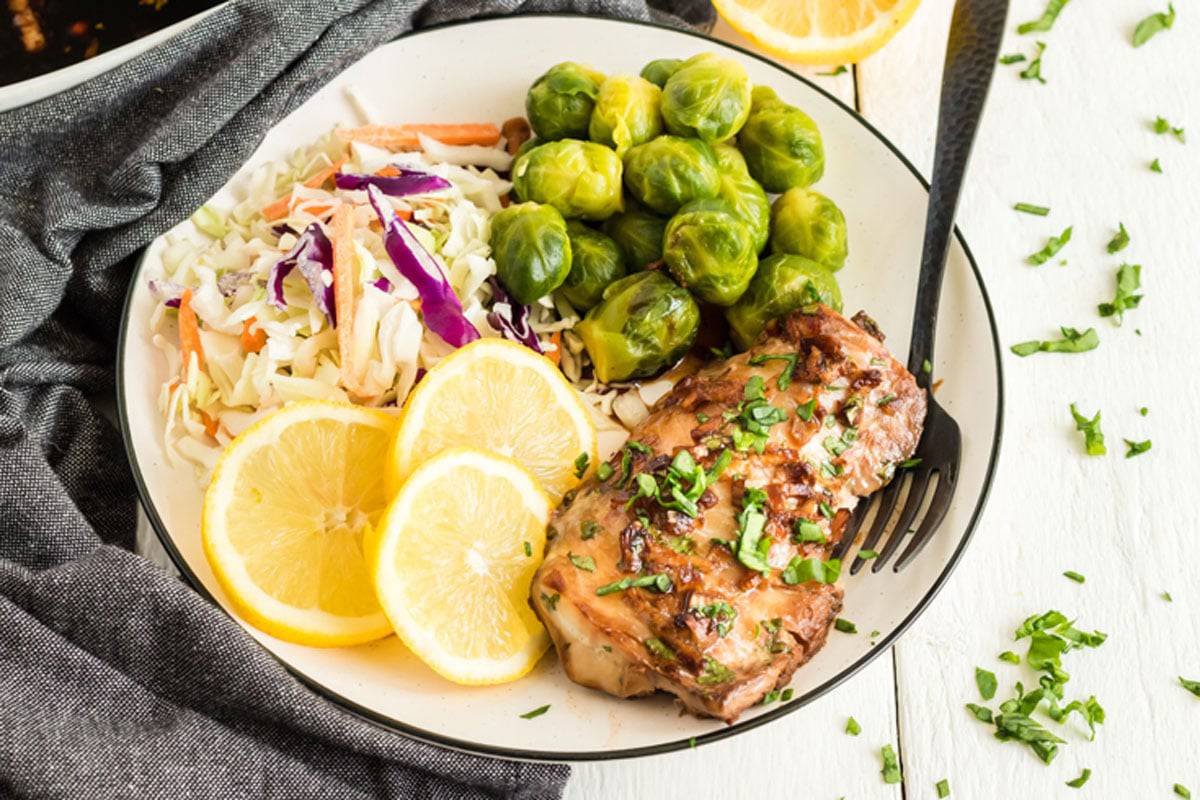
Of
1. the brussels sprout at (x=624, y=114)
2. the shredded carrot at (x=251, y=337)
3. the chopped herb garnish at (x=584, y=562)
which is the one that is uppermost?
the brussels sprout at (x=624, y=114)

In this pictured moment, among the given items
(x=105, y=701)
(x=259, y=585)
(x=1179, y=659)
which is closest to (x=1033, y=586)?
(x=1179, y=659)

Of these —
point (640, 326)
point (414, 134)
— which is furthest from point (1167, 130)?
point (414, 134)

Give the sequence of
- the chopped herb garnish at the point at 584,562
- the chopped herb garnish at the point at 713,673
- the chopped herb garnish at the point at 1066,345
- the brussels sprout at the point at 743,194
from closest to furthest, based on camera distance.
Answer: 1. the chopped herb garnish at the point at 713,673
2. the chopped herb garnish at the point at 584,562
3. the brussels sprout at the point at 743,194
4. the chopped herb garnish at the point at 1066,345

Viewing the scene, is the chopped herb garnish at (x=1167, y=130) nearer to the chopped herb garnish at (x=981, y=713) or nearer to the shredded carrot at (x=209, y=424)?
the chopped herb garnish at (x=981, y=713)

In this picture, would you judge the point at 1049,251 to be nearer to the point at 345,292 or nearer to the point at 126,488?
the point at 345,292

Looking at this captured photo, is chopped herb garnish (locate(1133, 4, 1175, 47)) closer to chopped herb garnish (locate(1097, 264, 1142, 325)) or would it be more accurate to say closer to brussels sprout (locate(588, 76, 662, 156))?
chopped herb garnish (locate(1097, 264, 1142, 325))

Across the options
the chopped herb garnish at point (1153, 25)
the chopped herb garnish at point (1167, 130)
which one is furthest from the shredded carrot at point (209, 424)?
the chopped herb garnish at point (1153, 25)
